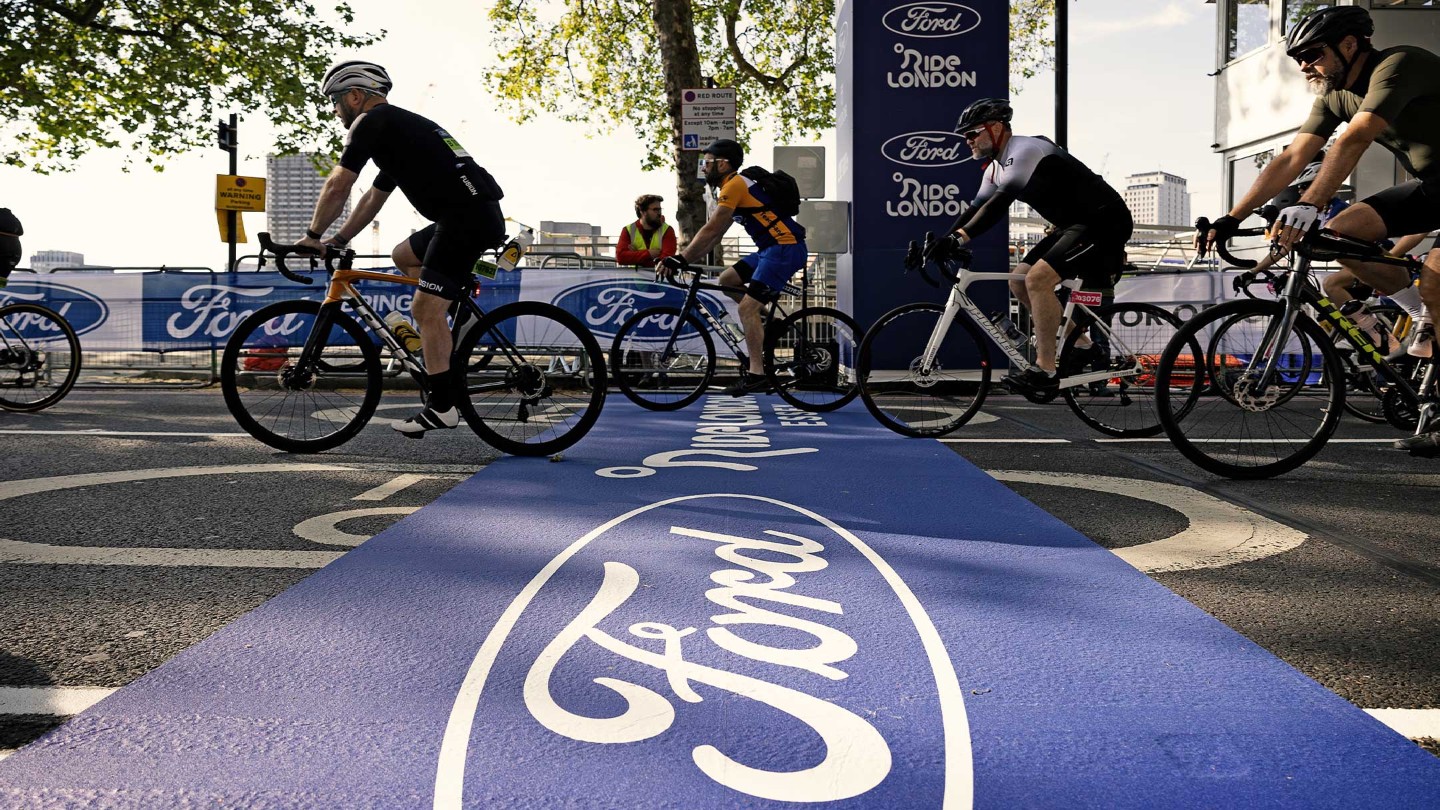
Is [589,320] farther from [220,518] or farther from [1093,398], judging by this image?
[220,518]

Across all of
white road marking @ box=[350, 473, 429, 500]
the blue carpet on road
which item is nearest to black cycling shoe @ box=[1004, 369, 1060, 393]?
the blue carpet on road

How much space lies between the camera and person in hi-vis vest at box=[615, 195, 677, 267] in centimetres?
1216

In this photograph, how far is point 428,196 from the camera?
5953 mm

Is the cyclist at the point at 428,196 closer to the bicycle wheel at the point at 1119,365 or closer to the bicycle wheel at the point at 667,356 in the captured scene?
the bicycle wheel at the point at 667,356

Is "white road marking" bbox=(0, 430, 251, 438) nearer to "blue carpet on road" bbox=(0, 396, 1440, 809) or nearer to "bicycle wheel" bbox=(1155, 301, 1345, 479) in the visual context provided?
"blue carpet on road" bbox=(0, 396, 1440, 809)

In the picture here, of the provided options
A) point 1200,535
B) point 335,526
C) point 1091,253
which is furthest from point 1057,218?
point 335,526

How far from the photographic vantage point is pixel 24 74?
2134 centimetres

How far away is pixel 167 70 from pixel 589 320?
47.1ft

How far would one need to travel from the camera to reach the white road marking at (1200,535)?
3.78m

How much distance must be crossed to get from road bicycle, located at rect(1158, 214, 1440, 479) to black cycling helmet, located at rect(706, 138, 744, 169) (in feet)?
12.2

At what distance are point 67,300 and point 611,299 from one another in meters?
6.25

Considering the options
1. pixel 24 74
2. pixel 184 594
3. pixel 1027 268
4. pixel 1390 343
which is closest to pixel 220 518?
pixel 184 594

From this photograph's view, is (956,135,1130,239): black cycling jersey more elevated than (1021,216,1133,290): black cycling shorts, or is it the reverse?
(956,135,1130,239): black cycling jersey

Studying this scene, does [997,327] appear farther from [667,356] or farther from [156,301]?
[156,301]
